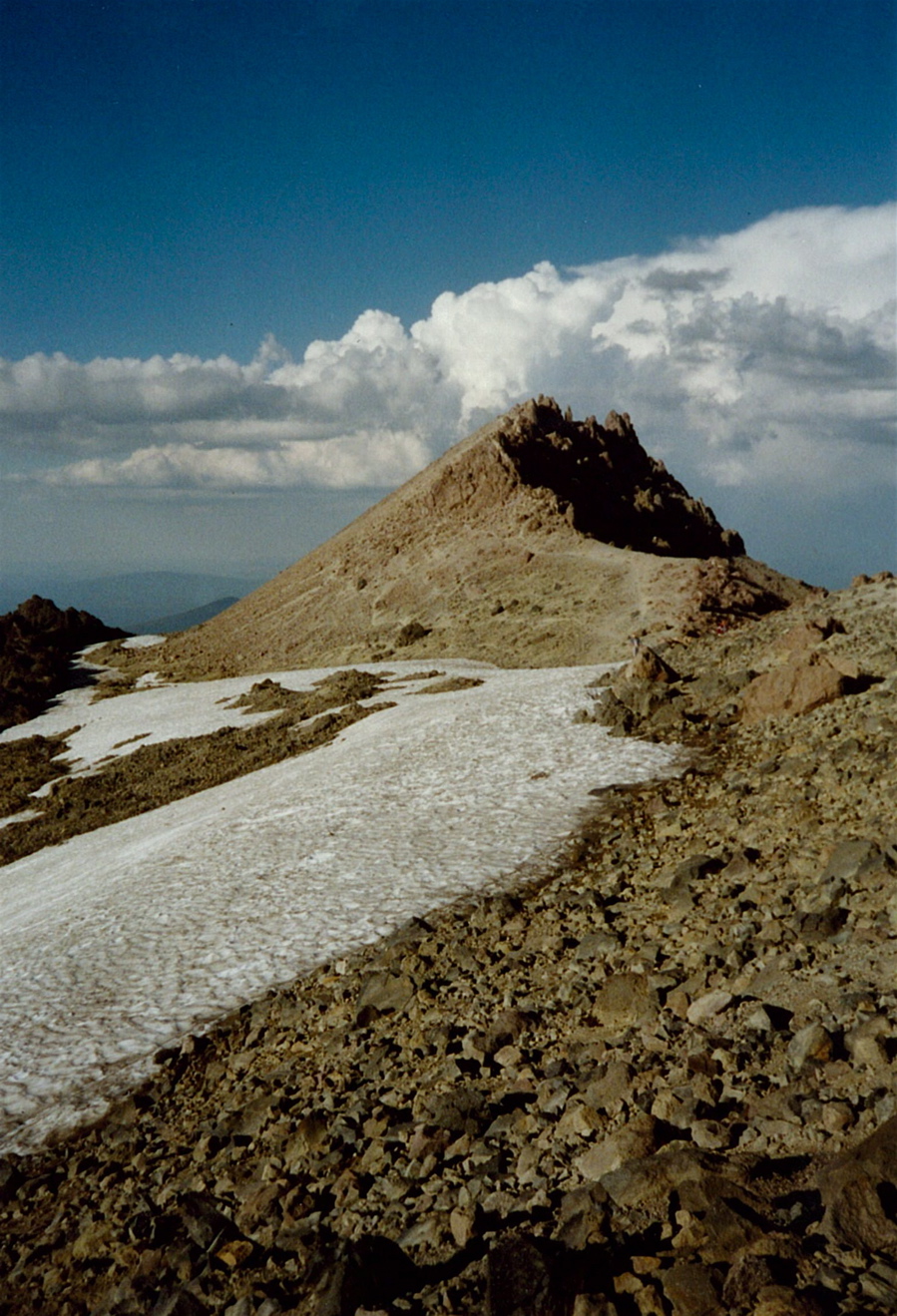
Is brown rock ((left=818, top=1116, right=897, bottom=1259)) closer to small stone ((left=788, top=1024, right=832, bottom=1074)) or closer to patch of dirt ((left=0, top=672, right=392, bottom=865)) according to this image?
small stone ((left=788, top=1024, right=832, bottom=1074))

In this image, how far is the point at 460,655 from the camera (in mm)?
50812

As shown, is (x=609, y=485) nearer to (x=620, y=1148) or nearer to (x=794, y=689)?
(x=794, y=689)

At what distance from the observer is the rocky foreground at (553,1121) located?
525 cm

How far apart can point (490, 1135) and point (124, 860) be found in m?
15.9

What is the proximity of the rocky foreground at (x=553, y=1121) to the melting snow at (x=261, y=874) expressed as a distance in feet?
3.58

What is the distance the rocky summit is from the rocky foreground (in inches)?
1319

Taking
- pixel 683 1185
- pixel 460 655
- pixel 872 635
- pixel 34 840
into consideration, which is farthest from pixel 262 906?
pixel 460 655

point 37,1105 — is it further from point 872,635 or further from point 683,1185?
point 872,635

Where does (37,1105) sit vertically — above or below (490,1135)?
below

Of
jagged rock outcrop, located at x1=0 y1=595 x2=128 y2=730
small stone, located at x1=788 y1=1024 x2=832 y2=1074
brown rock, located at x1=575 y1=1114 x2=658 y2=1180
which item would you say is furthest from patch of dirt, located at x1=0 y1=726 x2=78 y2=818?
small stone, located at x1=788 y1=1024 x2=832 y2=1074

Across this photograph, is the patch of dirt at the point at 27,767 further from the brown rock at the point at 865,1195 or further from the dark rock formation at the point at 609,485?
the dark rock formation at the point at 609,485

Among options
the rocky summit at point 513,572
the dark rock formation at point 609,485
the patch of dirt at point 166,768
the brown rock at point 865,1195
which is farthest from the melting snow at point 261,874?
the dark rock formation at point 609,485

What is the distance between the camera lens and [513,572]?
59531 mm

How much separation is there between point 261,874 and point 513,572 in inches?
1765
